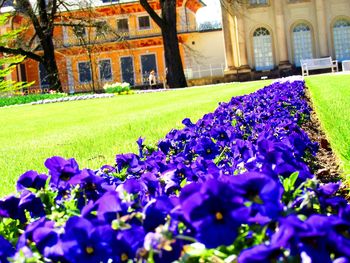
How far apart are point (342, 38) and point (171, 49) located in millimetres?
14012

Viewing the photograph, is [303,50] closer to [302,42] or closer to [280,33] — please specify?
[302,42]

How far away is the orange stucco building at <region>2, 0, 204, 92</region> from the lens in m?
45.1

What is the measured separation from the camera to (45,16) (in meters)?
33.1

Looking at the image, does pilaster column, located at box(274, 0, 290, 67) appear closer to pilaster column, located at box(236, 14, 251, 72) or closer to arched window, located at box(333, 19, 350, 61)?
pilaster column, located at box(236, 14, 251, 72)

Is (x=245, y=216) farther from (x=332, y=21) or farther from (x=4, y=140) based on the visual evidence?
(x=332, y=21)

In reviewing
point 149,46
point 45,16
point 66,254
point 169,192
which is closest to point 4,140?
point 169,192

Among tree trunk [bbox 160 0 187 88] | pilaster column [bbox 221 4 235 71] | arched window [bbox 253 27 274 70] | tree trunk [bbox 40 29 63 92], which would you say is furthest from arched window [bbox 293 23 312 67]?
tree trunk [bbox 40 29 63 92]

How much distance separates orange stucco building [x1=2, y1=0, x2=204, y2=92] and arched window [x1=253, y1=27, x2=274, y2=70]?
7.23m

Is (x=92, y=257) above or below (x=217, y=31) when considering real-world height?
below

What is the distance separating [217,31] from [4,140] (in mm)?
37552

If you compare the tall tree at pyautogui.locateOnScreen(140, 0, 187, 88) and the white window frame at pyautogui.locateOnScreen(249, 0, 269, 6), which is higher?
the white window frame at pyautogui.locateOnScreen(249, 0, 269, 6)

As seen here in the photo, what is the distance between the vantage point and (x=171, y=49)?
28.9 metres

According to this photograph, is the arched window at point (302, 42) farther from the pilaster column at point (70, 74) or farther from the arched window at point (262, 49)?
the pilaster column at point (70, 74)

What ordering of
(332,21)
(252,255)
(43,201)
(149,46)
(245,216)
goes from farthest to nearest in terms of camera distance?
1. (149,46)
2. (332,21)
3. (43,201)
4. (245,216)
5. (252,255)
